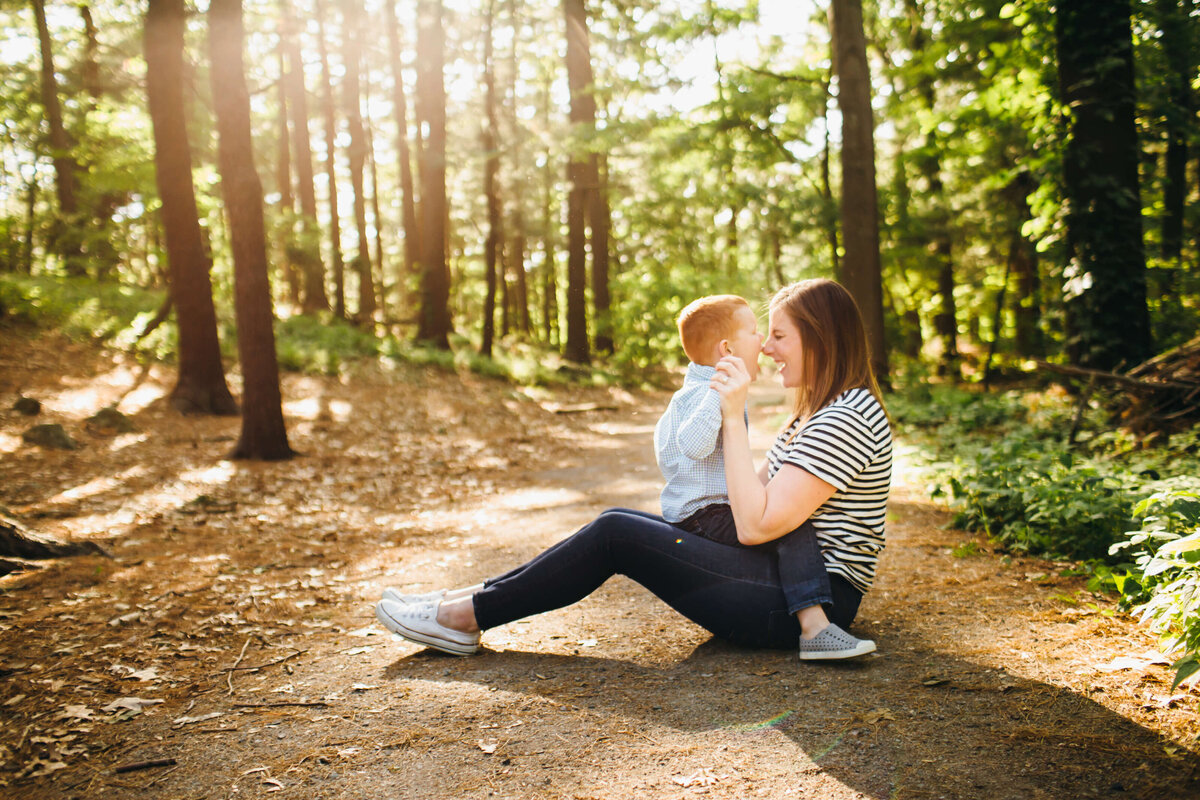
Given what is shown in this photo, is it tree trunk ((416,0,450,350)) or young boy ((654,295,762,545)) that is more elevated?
tree trunk ((416,0,450,350))

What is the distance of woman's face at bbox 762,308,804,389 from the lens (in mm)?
3066

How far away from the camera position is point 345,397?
13.1 m

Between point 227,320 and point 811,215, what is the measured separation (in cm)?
1275

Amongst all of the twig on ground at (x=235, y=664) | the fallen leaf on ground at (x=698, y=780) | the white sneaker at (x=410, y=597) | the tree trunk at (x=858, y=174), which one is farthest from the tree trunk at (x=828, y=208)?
the fallen leaf on ground at (x=698, y=780)

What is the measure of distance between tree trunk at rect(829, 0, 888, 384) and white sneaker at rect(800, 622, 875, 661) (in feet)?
29.9

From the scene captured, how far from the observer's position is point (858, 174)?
11484mm

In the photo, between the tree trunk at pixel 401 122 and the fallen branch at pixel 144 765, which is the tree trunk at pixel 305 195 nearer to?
the tree trunk at pixel 401 122

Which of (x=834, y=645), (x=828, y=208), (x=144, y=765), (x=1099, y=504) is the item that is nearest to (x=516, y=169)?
(x=828, y=208)

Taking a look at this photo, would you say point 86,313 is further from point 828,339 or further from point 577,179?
point 828,339

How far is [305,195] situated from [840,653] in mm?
22542

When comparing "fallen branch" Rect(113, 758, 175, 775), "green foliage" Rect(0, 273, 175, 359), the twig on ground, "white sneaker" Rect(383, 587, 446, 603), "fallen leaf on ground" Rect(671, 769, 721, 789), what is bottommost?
the twig on ground

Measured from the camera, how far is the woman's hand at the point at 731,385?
285 centimetres

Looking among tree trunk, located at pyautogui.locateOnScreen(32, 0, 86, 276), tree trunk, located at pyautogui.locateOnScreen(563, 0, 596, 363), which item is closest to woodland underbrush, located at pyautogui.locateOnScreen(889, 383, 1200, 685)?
tree trunk, located at pyautogui.locateOnScreen(563, 0, 596, 363)

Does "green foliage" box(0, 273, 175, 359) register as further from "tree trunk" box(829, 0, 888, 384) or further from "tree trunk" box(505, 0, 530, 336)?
"tree trunk" box(829, 0, 888, 384)
